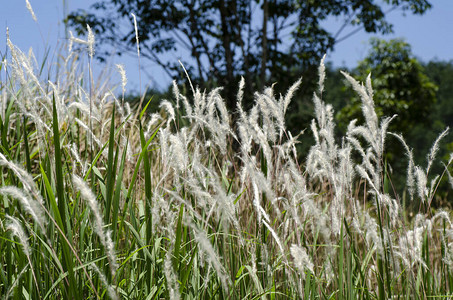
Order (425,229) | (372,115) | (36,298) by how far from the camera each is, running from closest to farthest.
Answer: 1. (372,115)
2. (36,298)
3. (425,229)

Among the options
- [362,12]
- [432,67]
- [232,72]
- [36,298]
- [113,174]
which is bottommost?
[36,298]

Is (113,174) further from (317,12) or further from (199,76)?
(317,12)

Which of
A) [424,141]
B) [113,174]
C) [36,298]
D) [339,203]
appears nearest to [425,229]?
[339,203]

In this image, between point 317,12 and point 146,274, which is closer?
point 146,274

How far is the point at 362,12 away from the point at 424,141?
29505 mm

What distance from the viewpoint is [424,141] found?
119 ft

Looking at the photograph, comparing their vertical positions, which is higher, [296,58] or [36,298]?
[296,58]

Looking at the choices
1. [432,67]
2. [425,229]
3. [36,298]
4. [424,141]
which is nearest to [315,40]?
[425,229]

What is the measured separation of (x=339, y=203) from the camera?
4.86 ft

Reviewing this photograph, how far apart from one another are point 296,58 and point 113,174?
9.55 meters

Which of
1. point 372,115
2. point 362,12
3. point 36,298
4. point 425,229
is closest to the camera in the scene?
point 372,115

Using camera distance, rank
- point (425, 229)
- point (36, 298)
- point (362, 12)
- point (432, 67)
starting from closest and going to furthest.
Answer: point (36, 298)
point (425, 229)
point (362, 12)
point (432, 67)

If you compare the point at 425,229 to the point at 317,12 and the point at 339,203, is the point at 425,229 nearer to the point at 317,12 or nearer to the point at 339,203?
the point at 339,203

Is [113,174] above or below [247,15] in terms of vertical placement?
below
